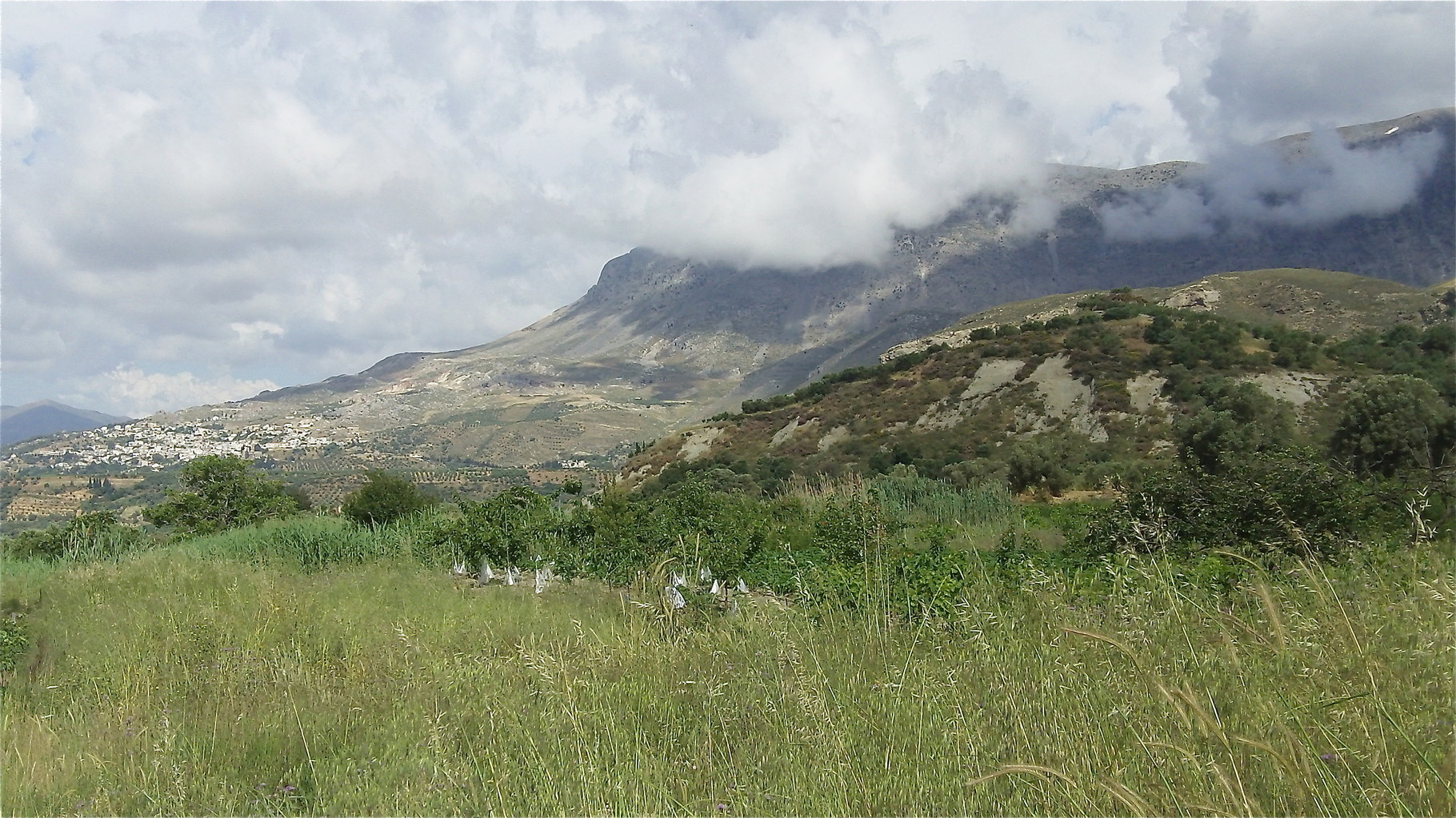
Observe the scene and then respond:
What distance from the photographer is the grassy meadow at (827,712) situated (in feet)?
8.78

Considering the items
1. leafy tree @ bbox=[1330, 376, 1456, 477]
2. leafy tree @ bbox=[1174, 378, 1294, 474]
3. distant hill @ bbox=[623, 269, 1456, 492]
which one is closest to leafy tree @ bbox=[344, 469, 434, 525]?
leafy tree @ bbox=[1174, 378, 1294, 474]

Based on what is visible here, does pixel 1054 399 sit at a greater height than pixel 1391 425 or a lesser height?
greater

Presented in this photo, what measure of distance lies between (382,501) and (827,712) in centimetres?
→ 1305

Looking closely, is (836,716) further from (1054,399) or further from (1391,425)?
(1054,399)

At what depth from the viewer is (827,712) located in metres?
3.52

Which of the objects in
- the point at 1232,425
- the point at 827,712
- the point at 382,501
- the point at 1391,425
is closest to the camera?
the point at 827,712

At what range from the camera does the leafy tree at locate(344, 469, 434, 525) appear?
14602mm

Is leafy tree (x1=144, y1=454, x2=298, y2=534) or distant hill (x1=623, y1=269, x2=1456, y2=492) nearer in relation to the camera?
leafy tree (x1=144, y1=454, x2=298, y2=534)

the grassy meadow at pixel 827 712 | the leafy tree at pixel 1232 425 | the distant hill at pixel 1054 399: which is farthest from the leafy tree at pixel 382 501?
the distant hill at pixel 1054 399

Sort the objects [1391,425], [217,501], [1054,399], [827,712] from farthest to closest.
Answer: [1054,399], [1391,425], [217,501], [827,712]

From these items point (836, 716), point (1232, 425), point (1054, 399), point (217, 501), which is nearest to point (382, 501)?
point (217, 501)

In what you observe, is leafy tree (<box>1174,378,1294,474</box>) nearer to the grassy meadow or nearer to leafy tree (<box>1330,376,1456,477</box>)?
leafy tree (<box>1330,376,1456,477</box>)

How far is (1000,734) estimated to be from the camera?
10.7 ft

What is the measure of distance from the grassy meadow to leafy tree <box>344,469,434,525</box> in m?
8.21
